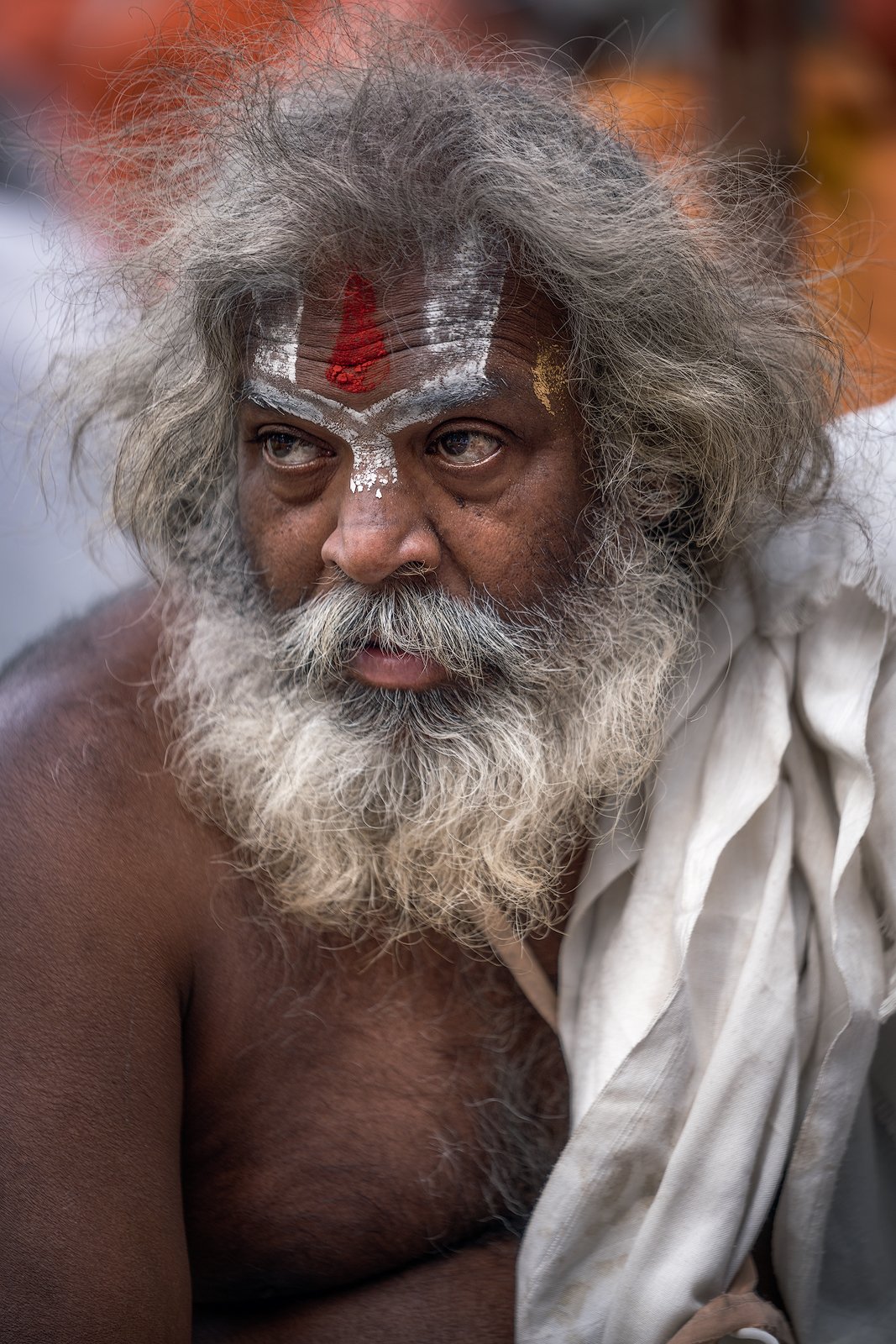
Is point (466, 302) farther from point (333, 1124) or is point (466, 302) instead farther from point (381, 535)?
point (333, 1124)

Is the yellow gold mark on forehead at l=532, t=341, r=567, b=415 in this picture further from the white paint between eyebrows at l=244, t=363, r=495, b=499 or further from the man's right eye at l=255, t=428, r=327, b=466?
the man's right eye at l=255, t=428, r=327, b=466

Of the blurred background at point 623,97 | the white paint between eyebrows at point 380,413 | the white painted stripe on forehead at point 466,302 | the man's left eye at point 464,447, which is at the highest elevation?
the blurred background at point 623,97

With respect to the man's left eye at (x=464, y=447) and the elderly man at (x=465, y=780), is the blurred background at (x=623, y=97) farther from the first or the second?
the man's left eye at (x=464, y=447)

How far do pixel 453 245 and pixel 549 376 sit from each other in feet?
0.69

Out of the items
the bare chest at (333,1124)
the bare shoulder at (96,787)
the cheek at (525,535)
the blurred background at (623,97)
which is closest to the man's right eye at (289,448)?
the cheek at (525,535)

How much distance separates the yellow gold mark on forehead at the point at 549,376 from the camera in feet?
5.44

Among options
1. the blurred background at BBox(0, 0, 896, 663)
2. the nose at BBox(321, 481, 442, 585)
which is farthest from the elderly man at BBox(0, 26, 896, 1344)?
the blurred background at BBox(0, 0, 896, 663)

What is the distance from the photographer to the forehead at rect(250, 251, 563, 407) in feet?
5.26

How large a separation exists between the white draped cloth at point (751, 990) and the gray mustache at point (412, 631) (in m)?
0.32

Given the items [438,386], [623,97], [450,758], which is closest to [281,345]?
[438,386]

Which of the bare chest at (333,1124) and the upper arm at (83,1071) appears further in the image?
the bare chest at (333,1124)

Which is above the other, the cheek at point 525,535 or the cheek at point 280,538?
the cheek at point 280,538

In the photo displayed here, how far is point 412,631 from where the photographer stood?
5.50 ft

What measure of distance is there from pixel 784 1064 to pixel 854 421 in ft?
3.32
